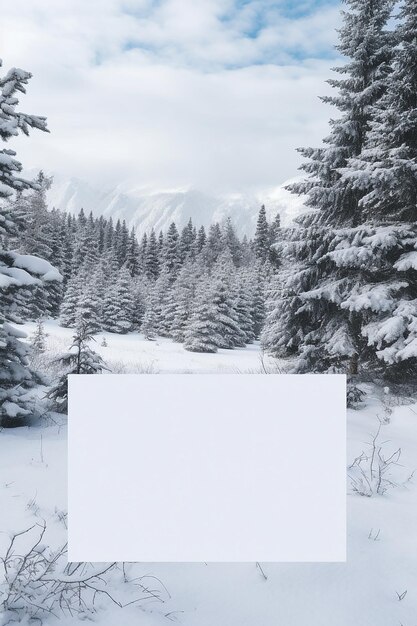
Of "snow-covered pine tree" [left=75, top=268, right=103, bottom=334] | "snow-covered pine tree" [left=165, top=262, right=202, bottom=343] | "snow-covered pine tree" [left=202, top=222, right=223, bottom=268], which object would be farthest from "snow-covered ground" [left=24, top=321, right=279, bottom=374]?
"snow-covered pine tree" [left=202, top=222, right=223, bottom=268]

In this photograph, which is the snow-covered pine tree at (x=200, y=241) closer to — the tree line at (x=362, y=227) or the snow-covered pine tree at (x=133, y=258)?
the snow-covered pine tree at (x=133, y=258)

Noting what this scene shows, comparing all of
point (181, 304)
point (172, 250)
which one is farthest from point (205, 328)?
point (172, 250)

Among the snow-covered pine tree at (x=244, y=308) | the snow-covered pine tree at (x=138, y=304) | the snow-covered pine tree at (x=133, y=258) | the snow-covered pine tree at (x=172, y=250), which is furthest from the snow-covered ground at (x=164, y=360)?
the snow-covered pine tree at (x=133, y=258)

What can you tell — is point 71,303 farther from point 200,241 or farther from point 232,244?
point 232,244

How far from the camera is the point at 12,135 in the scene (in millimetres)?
5172

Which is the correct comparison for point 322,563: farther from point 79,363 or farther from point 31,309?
point 31,309

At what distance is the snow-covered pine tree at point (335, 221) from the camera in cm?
966

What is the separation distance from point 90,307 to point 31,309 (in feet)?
101

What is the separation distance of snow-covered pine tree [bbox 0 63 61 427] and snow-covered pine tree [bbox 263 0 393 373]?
644 centimetres

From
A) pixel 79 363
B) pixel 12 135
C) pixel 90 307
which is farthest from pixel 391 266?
pixel 90 307

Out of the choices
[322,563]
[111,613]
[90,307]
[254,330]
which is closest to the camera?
[111,613]

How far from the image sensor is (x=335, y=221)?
421 inches

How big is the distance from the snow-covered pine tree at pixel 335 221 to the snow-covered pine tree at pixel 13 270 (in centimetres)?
644

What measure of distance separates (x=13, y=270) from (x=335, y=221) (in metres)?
8.50
